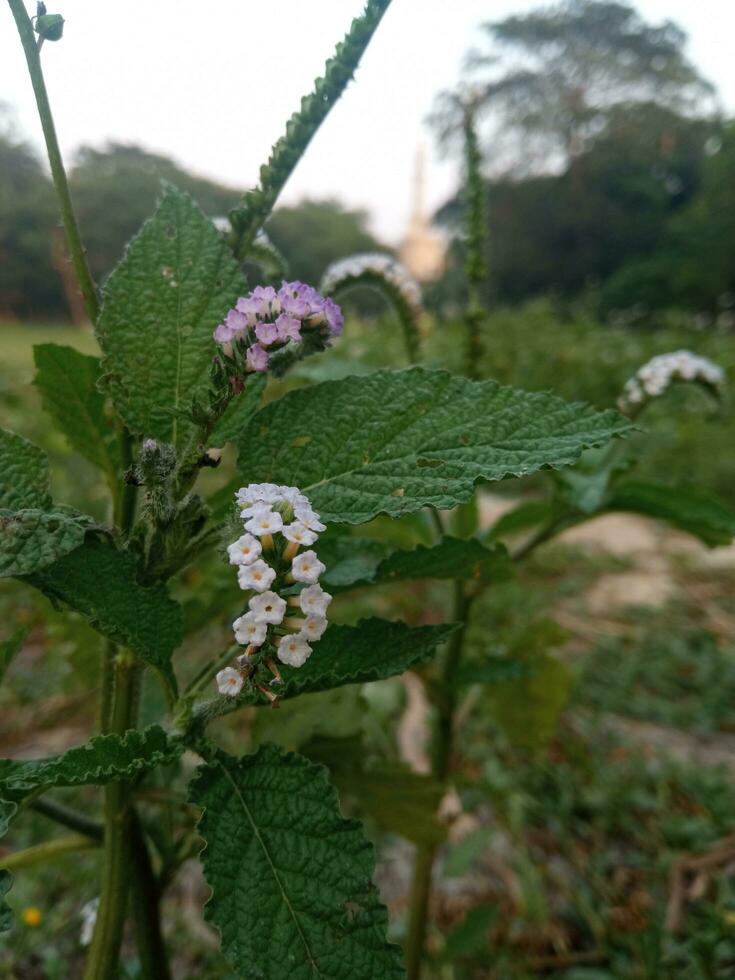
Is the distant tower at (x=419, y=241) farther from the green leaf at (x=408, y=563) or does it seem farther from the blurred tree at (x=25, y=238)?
the green leaf at (x=408, y=563)

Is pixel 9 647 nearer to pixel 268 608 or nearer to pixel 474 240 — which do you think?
pixel 268 608

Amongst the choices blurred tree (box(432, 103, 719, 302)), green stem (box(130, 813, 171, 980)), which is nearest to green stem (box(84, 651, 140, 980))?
green stem (box(130, 813, 171, 980))

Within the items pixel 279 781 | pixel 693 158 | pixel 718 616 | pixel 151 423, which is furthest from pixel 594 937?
pixel 693 158

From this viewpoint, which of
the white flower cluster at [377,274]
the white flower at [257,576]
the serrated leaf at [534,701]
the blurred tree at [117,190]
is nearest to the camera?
the white flower at [257,576]

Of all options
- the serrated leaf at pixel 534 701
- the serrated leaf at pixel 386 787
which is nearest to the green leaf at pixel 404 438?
the serrated leaf at pixel 386 787

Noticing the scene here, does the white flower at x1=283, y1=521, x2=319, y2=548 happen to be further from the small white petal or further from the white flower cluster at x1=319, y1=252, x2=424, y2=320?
the white flower cluster at x1=319, y1=252, x2=424, y2=320

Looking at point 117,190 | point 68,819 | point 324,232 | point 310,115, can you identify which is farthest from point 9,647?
point 324,232
